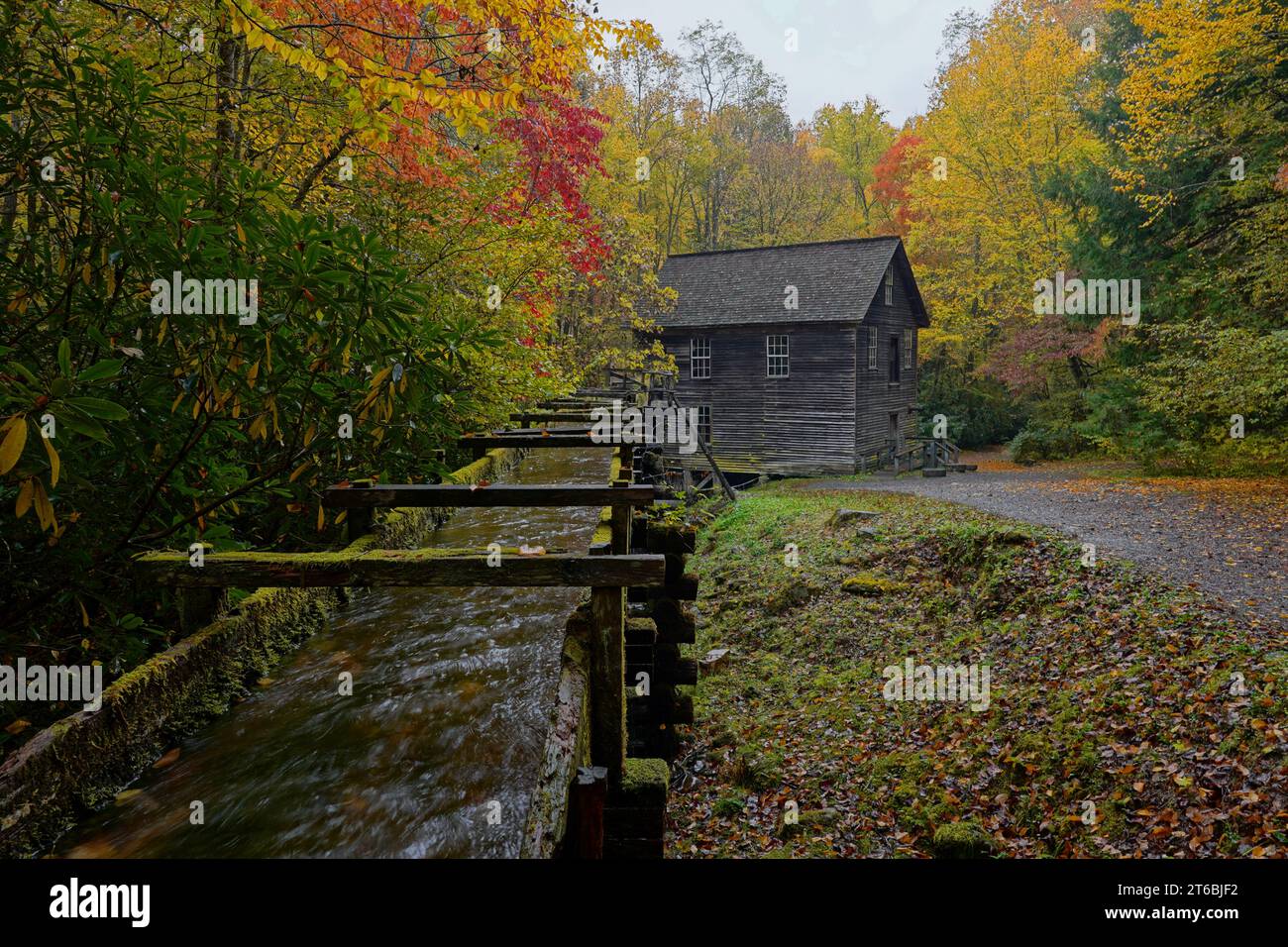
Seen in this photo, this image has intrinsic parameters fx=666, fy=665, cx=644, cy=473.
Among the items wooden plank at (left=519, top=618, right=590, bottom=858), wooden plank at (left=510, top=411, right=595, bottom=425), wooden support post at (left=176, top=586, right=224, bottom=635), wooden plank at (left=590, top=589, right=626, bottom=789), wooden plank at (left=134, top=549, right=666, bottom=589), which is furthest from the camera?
wooden plank at (left=510, top=411, right=595, bottom=425)

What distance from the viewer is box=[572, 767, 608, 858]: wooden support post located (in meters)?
2.84

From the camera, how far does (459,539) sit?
287 inches

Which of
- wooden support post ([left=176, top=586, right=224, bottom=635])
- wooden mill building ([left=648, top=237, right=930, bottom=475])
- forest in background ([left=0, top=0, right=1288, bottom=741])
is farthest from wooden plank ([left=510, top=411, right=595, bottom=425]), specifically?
wooden mill building ([left=648, top=237, right=930, bottom=475])

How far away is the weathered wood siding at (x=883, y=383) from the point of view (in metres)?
27.6

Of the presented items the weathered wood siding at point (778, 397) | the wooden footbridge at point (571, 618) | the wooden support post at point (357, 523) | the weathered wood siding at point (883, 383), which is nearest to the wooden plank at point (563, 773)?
the wooden footbridge at point (571, 618)

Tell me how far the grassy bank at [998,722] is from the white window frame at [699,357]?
1872 centimetres

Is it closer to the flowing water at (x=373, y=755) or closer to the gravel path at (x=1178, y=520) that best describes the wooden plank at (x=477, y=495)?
the flowing water at (x=373, y=755)

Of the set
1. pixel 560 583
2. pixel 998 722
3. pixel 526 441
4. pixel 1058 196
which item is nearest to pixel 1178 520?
pixel 998 722

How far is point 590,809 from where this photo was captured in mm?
2852

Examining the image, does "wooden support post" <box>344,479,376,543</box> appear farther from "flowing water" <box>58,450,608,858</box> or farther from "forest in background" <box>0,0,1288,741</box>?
"flowing water" <box>58,450,608,858</box>

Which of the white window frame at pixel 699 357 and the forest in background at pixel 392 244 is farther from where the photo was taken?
the white window frame at pixel 699 357

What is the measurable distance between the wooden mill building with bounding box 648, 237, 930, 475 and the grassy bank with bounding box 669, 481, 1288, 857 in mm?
15586

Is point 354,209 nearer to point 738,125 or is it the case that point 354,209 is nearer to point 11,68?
point 11,68
